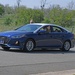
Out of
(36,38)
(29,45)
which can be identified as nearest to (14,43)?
(29,45)

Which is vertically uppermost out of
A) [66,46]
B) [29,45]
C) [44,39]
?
[44,39]

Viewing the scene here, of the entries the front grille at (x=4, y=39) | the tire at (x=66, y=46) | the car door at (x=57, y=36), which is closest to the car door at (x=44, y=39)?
the car door at (x=57, y=36)

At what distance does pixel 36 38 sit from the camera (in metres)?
17.1

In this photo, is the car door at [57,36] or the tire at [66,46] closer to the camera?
the car door at [57,36]

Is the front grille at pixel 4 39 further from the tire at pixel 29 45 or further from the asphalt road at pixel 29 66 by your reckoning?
the asphalt road at pixel 29 66

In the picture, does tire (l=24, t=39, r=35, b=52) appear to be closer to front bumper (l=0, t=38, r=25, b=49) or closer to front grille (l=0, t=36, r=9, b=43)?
front bumper (l=0, t=38, r=25, b=49)

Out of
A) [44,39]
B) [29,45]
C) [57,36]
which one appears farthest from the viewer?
[57,36]

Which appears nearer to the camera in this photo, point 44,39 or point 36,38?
point 36,38

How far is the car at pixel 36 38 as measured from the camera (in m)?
16.4

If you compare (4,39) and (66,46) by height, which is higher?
(4,39)

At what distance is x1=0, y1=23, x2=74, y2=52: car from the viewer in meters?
16.4

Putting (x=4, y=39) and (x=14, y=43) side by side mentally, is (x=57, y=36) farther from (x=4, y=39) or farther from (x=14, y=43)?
(x=4, y=39)

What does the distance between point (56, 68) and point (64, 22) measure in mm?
33453

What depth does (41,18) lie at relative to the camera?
4594 cm
